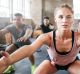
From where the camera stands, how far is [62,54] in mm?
1940

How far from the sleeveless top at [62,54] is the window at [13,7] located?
234 inches

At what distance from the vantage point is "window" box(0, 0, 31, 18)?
7.93m

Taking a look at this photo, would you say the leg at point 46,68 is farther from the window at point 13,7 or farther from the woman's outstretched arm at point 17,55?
the window at point 13,7

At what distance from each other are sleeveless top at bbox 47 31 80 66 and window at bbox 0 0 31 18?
593 cm

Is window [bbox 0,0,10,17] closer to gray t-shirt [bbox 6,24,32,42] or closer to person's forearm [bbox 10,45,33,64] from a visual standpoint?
gray t-shirt [bbox 6,24,32,42]

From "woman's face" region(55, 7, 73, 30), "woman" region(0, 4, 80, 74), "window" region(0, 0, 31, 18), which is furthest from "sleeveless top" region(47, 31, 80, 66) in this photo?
"window" region(0, 0, 31, 18)

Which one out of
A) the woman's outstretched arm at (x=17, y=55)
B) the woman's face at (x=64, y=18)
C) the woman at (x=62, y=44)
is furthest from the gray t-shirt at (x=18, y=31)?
the woman's outstretched arm at (x=17, y=55)

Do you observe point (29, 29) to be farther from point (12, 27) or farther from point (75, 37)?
point (75, 37)

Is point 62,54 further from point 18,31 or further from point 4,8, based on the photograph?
point 4,8

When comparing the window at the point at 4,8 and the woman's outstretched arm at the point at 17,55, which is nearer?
the woman's outstretched arm at the point at 17,55

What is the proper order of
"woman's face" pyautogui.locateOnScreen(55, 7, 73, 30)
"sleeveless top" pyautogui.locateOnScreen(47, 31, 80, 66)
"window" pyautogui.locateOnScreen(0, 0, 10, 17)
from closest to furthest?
"woman's face" pyautogui.locateOnScreen(55, 7, 73, 30) < "sleeveless top" pyautogui.locateOnScreen(47, 31, 80, 66) < "window" pyautogui.locateOnScreen(0, 0, 10, 17)

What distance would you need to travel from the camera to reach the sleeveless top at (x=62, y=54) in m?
1.90

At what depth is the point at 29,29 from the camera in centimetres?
320

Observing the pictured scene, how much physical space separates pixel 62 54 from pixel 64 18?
38 cm
